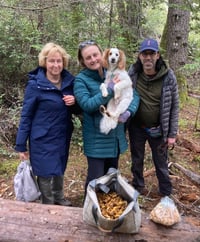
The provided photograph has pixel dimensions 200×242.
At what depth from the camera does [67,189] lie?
4.64 meters

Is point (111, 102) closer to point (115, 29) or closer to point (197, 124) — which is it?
point (115, 29)

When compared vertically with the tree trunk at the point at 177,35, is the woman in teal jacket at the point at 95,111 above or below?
below

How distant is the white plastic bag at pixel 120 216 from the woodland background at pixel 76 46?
1364 mm

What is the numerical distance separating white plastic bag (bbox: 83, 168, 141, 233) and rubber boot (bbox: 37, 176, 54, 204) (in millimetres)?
845

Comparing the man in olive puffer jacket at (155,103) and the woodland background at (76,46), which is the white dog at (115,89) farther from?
the woodland background at (76,46)

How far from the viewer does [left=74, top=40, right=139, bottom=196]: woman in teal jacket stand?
3.25 meters

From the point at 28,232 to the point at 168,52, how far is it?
5.35 meters

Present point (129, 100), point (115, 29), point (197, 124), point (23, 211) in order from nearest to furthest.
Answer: point (23, 211) < point (129, 100) < point (115, 29) < point (197, 124)

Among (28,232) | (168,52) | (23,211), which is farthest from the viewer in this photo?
(168,52)

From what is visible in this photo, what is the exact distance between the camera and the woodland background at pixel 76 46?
4.93m

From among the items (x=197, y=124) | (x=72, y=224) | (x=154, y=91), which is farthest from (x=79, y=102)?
(x=197, y=124)

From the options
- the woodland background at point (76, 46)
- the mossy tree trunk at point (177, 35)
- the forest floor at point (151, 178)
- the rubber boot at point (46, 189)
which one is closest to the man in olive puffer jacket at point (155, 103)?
the forest floor at point (151, 178)

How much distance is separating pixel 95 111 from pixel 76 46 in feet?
9.54

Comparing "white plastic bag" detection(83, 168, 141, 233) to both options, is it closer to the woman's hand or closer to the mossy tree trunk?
the woman's hand
